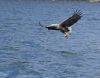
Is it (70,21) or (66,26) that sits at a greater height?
(70,21)

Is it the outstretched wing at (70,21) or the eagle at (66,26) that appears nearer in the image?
the eagle at (66,26)

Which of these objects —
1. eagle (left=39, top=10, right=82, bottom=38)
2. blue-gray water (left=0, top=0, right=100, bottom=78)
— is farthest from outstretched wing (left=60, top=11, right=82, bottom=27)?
blue-gray water (left=0, top=0, right=100, bottom=78)

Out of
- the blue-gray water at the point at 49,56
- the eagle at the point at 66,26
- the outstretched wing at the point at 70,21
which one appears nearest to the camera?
the eagle at the point at 66,26

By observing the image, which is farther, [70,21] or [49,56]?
[49,56]

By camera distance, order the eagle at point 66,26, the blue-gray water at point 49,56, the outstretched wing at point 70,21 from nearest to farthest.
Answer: the eagle at point 66,26 < the outstretched wing at point 70,21 < the blue-gray water at point 49,56

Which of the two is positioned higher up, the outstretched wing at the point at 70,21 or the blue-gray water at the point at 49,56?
the outstretched wing at the point at 70,21

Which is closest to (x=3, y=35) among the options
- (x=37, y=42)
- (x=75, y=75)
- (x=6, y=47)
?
(x=37, y=42)

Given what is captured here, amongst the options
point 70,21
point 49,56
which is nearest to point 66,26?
point 70,21

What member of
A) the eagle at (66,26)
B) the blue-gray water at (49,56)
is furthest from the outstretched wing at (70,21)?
the blue-gray water at (49,56)

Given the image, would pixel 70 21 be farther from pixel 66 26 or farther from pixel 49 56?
Answer: pixel 49 56

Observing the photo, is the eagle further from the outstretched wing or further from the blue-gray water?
the blue-gray water

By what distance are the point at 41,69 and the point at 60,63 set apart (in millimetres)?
2439

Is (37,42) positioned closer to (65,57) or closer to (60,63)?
(65,57)

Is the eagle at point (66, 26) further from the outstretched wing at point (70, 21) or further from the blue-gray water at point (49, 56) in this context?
the blue-gray water at point (49, 56)
